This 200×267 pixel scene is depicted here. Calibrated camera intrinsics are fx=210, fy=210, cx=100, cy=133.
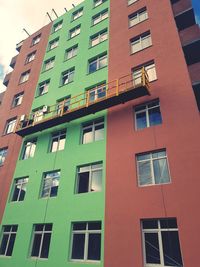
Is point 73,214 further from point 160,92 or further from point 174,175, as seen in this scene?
point 160,92

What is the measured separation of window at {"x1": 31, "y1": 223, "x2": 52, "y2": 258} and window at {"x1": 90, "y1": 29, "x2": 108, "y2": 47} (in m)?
16.3

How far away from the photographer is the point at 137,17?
62.0 ft

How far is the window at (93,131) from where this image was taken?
47.4ft

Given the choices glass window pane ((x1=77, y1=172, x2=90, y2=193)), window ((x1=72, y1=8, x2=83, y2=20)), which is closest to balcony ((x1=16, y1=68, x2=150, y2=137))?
glass window pane ((x1=77, y1=172, x2=90, y2=193))

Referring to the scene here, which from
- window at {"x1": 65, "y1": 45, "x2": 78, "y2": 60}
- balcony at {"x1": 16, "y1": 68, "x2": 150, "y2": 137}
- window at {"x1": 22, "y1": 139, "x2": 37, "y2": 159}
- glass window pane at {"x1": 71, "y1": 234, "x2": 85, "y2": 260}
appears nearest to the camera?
glass window pane at {"x1": 71, "y1": 234, "x2": 85, "y2": 260}

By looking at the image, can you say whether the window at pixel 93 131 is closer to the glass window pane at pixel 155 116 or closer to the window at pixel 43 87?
the glass window pane at pixel 155 116

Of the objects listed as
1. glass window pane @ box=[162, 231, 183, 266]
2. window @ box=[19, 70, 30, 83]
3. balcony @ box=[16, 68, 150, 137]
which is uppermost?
window @ box=[19, 70, 30, 83]

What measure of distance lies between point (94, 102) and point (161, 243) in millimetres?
8905

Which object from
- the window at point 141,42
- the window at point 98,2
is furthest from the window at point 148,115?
the window at point 98,2

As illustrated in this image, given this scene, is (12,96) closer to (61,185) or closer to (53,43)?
(53,43)

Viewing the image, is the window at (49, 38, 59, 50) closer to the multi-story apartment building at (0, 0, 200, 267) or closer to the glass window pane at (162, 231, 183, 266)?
the multi-story apartment building at (0, 0, 200, 267)

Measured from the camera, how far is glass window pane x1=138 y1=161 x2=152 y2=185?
11.1 m

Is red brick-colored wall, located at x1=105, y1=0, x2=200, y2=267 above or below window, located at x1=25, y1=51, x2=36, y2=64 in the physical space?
below

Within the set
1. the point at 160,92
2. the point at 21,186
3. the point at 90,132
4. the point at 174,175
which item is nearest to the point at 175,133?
the point at 174,175
